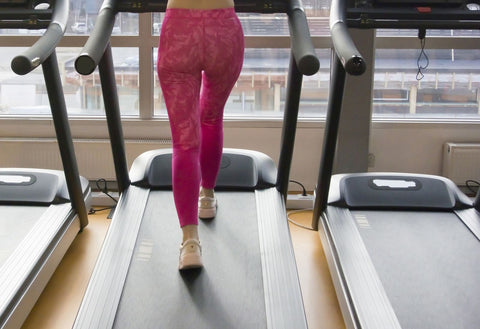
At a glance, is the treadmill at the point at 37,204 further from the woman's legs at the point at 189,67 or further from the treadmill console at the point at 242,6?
the woman's legs at the point at 189,67

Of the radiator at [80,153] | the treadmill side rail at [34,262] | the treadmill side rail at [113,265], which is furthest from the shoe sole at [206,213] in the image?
the radiator at [80,153]

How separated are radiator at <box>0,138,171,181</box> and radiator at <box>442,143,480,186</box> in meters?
1.92

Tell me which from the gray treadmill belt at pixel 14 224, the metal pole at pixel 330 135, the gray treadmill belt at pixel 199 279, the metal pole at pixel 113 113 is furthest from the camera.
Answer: the metal pole at pixel 113 113

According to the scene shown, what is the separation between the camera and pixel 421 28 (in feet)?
8.93

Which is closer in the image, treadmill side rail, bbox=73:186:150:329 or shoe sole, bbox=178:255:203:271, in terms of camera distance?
treadmill side rail, bbox=73:186:150:329

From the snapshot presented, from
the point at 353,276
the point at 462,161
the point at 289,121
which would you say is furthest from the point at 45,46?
the point at 462,161

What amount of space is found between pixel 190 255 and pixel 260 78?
2169mm

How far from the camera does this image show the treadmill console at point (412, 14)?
268 cm

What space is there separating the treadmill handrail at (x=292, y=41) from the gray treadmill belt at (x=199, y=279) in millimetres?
862

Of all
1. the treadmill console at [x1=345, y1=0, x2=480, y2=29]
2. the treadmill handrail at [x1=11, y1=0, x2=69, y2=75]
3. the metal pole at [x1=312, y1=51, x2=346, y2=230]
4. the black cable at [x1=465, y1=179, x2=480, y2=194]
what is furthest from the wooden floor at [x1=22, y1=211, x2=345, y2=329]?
the black cable at [x1=465, y1=179, x2=480, y2=194]

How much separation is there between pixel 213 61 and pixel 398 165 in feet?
7.59

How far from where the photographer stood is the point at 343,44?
2.31 metres

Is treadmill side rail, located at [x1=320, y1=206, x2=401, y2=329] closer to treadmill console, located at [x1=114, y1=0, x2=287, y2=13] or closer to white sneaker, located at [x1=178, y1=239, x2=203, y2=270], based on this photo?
white sneaker, located at [x1=178, y1=239, x2=203, y2=270]

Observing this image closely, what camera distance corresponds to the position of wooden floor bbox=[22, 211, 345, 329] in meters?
2.48
